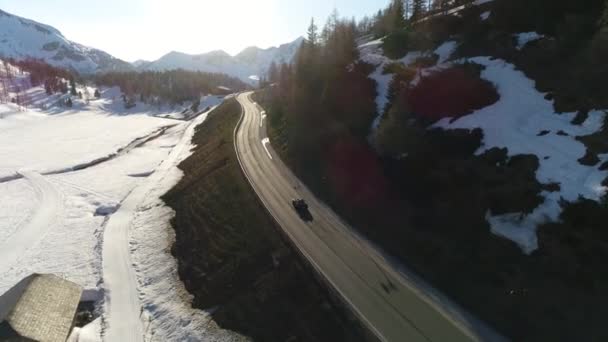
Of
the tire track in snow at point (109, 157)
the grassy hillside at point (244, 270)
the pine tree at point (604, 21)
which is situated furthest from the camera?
the tire track in snow at point (109, 157)

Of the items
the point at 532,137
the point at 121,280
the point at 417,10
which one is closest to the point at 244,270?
the point at 121,280

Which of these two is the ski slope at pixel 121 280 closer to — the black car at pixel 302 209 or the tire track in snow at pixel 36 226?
the tire track in snow at pixel 36 226

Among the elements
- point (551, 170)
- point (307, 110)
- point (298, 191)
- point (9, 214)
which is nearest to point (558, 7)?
point (551, 170)

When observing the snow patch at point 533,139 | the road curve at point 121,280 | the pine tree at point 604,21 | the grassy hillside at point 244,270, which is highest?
the pine tree at point 604,21

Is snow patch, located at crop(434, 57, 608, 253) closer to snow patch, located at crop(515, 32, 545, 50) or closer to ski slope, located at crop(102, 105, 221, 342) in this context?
snow patch, located at crop(515, 32, 545, 50)

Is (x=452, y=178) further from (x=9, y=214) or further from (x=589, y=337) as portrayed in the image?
(x=9, y=214)

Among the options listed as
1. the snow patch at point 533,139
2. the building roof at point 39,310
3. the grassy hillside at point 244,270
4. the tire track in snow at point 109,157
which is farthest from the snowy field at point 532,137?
the tire track in snow at point 109,157
